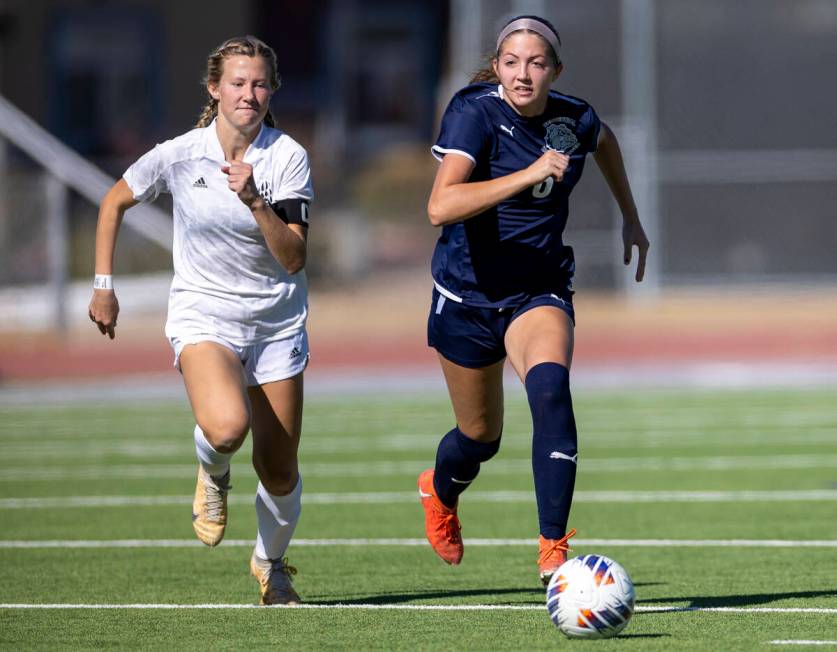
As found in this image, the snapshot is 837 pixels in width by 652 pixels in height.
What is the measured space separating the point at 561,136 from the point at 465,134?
417 mm

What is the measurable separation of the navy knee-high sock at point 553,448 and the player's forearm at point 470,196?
671mm

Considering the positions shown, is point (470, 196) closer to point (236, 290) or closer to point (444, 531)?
point (236, 290)

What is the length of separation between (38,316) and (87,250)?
3.28m

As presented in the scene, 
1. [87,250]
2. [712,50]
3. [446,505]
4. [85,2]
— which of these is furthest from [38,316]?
[446,505]

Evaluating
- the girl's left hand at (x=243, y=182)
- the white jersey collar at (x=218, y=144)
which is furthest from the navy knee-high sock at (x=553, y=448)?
the white jersey collar at (x=218, y=144)

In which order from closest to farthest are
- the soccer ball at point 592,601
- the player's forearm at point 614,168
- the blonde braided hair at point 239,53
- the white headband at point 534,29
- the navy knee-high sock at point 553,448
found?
the soccer ball at point 592,601
the navy knee-high sock at point 553,448
the white headband at point 534,29
the blonde braided hair at point 239,53
the player's forearm at point 614,168

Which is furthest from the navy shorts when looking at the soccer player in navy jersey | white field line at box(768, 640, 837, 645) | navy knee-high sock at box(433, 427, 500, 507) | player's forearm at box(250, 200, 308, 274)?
white field line at box(768, 640, 837, 645)

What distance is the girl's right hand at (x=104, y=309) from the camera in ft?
23.5

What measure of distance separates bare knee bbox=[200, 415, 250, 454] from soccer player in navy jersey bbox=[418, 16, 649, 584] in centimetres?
96

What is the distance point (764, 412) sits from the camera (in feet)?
54.0

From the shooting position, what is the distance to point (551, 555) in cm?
658

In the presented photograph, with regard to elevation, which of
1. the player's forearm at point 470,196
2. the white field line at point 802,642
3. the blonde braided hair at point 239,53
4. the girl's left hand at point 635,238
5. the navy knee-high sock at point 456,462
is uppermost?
the blonde braided hair at point 239,53

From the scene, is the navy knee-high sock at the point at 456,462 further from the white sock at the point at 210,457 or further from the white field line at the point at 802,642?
the white field line at the point at 802,642

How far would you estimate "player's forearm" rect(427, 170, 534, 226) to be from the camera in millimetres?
6582
